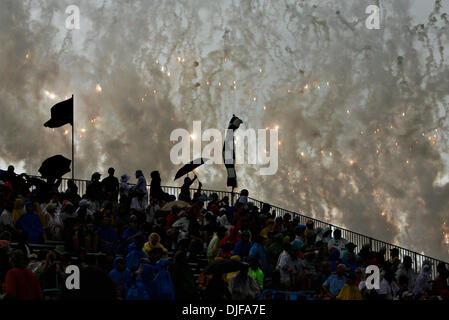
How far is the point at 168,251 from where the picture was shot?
65.6 ft

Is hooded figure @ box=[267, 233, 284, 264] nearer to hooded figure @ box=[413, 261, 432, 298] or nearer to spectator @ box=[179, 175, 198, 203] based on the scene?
hooded figure @ box=[413, 261, 432, 298]

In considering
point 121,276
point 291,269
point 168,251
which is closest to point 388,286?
point 291,269

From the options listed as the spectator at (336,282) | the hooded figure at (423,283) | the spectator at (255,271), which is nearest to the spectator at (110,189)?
the spectator at (255,271)

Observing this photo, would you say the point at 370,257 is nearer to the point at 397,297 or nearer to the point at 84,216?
the point at 397,297

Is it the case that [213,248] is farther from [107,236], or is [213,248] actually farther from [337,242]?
[337,242]

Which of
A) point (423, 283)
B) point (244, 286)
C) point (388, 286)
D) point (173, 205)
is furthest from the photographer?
point (173, 205)

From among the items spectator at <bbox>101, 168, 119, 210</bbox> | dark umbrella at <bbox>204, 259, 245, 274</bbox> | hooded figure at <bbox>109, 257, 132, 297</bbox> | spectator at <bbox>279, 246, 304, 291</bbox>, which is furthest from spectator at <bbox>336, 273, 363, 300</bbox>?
spectator at <bbox>101, 168, 119, 210</bbox>

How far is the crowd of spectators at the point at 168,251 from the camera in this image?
15188mm

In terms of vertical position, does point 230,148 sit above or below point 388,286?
above

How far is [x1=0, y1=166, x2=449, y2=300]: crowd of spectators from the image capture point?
1519 centimetres

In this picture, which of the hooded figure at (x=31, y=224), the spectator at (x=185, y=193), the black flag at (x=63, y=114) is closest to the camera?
the hooded figure at (x=31, y=224)

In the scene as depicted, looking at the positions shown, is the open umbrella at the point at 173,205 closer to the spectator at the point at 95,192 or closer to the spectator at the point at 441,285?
the spectator at the point at 95,192
